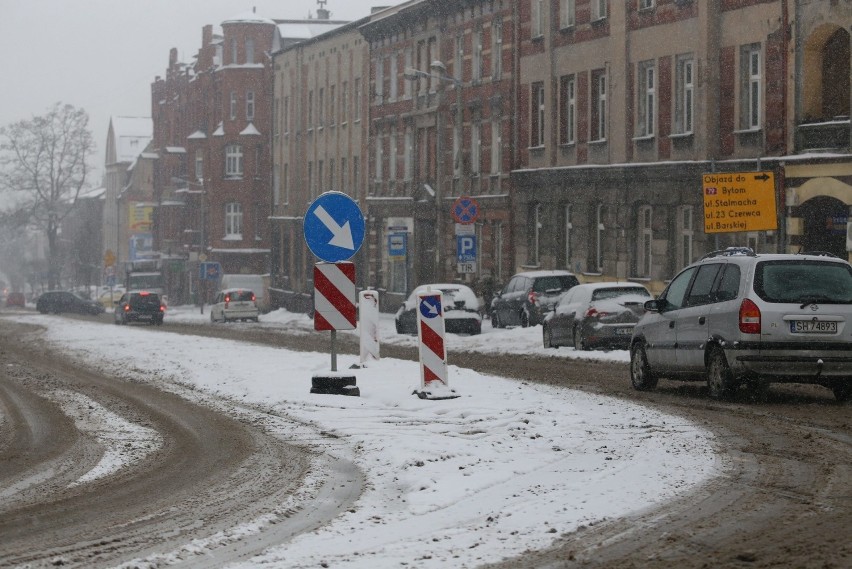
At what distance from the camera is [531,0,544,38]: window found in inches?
1938

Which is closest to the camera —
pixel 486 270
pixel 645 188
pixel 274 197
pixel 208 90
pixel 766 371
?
pixel 766 371

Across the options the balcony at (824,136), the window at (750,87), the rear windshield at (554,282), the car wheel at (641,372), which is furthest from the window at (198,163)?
the car wheel at (641,372)

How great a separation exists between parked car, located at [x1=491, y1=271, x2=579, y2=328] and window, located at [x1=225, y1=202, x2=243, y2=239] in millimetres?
53798

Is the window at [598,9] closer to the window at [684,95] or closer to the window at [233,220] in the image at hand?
the window at [684,95]

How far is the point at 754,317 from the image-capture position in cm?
1638

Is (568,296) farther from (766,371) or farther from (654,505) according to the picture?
(654,505)

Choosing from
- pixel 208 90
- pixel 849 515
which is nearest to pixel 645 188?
pixel 849 515

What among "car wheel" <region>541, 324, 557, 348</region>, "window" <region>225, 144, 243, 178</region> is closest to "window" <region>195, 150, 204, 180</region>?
"window" <region>225, 144, 243, 178</region>

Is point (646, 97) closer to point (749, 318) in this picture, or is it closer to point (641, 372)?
point (641, 372)

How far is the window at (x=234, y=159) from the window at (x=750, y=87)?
56476mm

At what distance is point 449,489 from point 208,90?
8891cm

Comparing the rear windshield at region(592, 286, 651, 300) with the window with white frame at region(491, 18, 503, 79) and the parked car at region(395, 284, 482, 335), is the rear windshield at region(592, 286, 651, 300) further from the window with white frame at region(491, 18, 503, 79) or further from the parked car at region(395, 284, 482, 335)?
the window with white frame at region(491, 18, 503, 79)

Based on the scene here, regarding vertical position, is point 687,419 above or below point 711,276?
below

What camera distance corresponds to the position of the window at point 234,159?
91.2 meters
